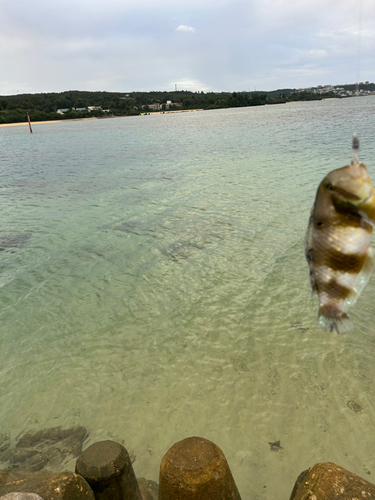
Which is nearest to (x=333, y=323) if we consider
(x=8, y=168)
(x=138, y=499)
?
(x=138, y=499)

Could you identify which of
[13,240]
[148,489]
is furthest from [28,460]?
[13,240]

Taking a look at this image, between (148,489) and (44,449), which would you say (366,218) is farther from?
(44,449)

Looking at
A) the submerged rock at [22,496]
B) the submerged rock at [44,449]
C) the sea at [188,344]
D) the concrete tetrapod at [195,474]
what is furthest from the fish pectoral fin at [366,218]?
the submerged rock at [44,449]

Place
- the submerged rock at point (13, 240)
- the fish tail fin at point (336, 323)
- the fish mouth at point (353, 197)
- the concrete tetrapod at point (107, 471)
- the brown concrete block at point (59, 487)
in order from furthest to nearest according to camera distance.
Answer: the submerged rock at point (13, 240) → the concrete tetrapod at point (107, 471) → the brown concrete block at point (59, 487) → the fish tail fin at point (336, 323) → the fish mouth at point (353, 197)

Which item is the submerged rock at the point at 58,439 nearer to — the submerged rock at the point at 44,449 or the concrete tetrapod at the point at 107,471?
the submerged rock at the point at 44,449

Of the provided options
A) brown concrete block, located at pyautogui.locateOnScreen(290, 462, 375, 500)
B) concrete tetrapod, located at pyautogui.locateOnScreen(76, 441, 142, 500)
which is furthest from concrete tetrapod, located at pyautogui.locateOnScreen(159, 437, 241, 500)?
brown concrete block, located at pyautogui.locateOnScreen(290, 462, 375, 500)

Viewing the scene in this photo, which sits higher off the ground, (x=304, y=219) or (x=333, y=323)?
(x=333, y=323)

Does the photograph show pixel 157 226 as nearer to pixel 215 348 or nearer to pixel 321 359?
pixel 215 348
